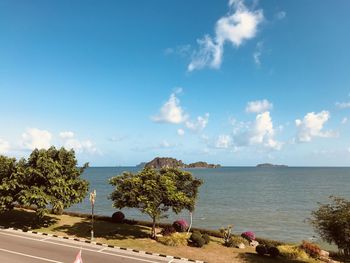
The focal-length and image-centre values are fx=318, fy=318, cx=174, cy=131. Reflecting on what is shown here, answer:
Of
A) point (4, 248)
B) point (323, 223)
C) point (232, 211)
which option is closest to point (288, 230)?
point (232, 211)

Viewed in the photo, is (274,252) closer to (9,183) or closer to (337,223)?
(337,223)

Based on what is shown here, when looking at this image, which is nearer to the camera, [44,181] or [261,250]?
[261,250]

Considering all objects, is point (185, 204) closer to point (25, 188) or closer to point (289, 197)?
point (25, 188)

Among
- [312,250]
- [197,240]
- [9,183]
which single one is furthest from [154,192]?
[9,183]

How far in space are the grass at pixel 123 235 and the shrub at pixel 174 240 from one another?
1.68ft

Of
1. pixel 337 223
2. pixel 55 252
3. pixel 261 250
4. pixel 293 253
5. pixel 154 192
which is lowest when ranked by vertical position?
pixel 293 253

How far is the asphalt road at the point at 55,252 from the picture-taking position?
2819cm

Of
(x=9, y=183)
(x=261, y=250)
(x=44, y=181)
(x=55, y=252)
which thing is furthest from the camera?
(x=44, y=181)

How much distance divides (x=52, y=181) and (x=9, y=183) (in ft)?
19.1

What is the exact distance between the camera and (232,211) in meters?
76.5

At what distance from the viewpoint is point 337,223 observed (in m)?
28.9

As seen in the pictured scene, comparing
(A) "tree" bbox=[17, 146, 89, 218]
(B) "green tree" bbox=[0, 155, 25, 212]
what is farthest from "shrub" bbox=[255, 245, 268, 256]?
(B) "green tree" bbox=[0, 155, 25, 212]

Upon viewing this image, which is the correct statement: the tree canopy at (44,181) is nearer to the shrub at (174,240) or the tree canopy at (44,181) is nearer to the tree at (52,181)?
the tree at (52,181)

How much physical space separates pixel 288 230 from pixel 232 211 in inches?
782
